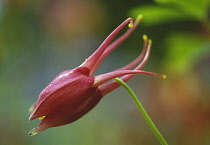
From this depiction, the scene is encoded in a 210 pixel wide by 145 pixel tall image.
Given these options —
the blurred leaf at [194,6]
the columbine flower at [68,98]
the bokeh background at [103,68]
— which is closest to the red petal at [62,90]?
the columbine flower at [68,98]

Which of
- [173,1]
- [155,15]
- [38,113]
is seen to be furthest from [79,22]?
[38,113]

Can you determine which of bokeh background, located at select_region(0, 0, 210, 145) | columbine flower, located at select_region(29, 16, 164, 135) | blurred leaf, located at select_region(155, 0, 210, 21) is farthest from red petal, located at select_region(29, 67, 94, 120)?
bokeh background, located at select_region(0, 0, 210, 145)

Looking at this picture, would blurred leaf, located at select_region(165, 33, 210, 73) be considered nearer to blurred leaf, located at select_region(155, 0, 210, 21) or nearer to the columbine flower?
blurred leaf, located at select_region(155, 0, 210, 21)

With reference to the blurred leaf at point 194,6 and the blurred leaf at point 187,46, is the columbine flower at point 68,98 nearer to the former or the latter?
the blurred leaf at point 194,6

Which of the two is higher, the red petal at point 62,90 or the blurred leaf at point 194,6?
the red petal at point 62,90

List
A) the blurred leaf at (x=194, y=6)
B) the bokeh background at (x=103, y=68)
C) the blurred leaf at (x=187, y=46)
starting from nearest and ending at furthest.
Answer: the blurred leaf at (x=194, y=6) → the blurred leaf at (x=187, y=46) → the bokeh background at (x=103, y=68)

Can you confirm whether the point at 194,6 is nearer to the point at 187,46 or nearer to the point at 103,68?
the point at 187,46

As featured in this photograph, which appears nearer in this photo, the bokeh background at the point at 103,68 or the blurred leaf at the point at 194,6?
the blurred leaf at the point at 194,6

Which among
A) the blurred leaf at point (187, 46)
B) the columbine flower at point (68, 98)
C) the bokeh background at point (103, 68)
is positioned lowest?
the bokeh background at point (103, 68)
